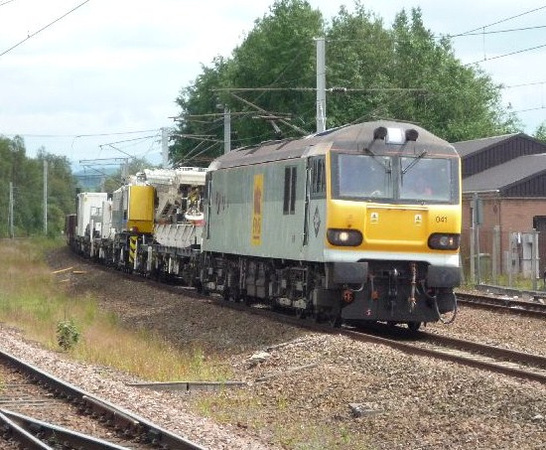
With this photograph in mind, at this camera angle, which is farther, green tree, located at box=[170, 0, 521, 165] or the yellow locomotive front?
green tree, located at box=[170, 0, 521, 165]

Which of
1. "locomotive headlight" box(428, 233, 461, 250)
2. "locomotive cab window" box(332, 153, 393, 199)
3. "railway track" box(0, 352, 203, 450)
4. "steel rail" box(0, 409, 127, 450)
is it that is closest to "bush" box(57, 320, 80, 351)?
"locomotive cab window" box(332, 153, 393, 199)

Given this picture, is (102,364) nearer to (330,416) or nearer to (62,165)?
(330,416)

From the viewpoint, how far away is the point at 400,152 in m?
19.0

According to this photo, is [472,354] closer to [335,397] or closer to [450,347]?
[450,347]

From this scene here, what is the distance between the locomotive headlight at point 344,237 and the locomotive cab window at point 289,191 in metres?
2.10

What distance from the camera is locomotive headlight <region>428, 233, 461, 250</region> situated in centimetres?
1878

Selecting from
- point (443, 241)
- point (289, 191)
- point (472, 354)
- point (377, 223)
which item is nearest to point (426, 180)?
point (443, 241)

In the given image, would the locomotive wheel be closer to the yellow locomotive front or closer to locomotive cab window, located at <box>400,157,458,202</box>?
the yellow locomotive front

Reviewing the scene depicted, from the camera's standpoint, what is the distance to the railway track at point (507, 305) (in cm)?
2290

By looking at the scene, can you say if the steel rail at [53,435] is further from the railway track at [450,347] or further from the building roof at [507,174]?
the building roof at [507,174]

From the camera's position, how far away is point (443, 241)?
1888cm

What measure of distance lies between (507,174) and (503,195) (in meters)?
3.89

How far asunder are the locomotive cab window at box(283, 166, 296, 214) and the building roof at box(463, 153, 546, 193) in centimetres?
2422

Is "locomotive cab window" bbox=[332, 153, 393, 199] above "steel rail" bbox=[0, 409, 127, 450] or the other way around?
above
